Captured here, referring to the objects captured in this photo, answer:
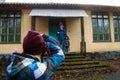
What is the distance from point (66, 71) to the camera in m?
11.8

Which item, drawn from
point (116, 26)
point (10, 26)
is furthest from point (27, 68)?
point (116, 26)

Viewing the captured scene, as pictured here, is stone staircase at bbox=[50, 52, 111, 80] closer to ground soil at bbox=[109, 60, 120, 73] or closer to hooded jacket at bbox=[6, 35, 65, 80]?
ground soil at bbox=[109, 60, 120, 73]

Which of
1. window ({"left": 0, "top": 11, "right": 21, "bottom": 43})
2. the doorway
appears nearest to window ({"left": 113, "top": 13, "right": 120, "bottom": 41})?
the doorway

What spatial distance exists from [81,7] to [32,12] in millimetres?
3117

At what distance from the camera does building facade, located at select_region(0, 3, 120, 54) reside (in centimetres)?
1486

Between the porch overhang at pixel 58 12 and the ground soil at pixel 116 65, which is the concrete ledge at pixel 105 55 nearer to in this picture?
the ground soil at pixel 116 65

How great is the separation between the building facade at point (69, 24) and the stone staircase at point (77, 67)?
5.45 ft

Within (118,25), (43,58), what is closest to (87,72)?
(118,25)

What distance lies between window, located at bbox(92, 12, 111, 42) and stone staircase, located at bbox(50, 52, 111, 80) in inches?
108

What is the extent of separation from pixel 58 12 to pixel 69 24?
4.90 ft

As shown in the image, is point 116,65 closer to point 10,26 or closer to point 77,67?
point 77,67

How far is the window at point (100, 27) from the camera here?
52.6ft

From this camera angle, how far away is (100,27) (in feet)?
53.1

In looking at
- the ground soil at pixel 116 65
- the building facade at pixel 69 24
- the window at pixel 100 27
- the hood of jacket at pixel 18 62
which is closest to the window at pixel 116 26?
the building facade at pixel 69 24
